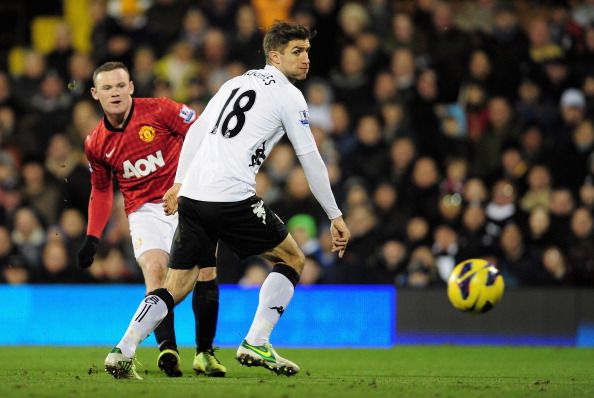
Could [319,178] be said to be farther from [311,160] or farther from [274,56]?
[274,56]

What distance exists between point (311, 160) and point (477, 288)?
108 inches

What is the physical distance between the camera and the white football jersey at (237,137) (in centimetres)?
694

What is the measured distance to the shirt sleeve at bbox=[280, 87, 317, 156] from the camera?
692 cm

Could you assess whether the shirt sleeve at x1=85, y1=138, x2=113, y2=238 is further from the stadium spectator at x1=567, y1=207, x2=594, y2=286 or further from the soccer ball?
the stadium spectator at x1=567, y1=207, x2=594, y2=286

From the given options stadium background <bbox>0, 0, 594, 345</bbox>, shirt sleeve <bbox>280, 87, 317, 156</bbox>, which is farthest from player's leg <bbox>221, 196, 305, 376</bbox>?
stadium background <bbox>0, 0, 594, 345</bbox>

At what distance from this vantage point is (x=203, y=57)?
14.1 meters

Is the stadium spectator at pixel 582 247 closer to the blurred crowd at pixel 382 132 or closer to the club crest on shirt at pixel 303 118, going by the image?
the blurred crowd at pixel 382 132

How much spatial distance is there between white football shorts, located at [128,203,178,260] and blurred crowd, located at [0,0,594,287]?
12.3ft

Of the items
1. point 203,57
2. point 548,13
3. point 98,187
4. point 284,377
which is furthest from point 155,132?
point 548,13

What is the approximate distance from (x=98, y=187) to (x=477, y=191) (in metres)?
5.21

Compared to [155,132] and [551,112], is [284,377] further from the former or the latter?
[551,112]

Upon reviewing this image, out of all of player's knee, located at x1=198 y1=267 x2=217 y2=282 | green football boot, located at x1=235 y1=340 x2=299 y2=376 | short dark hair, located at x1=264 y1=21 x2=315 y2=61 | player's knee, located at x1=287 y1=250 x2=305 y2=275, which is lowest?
green football boot, located at x1=235 y1=340 x2=299 y2=376

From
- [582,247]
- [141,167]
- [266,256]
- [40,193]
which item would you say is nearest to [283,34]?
[266,256]

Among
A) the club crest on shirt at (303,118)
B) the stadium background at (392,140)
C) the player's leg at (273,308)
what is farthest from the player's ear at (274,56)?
the stadium background at (392,140)
